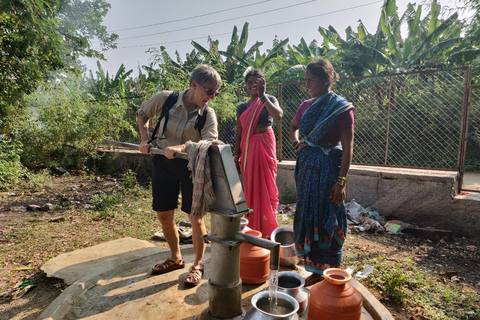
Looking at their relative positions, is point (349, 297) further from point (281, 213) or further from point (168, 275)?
point (281, 213)

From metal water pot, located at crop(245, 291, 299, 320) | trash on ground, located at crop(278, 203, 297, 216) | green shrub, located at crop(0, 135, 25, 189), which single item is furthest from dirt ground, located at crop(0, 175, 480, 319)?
metal water pot, located at crop(245, 291, 299, 320)

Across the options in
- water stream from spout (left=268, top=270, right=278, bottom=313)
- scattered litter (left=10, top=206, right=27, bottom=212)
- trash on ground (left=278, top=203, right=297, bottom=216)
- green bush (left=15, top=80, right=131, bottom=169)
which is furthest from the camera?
green bush (left=15, top=80, right=131, bottom=169)

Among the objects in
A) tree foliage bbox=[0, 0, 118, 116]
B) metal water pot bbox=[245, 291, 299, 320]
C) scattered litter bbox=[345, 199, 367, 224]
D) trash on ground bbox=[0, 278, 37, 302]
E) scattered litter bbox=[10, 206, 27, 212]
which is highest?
tree foliage bbox=[0, 0, 118, 116]

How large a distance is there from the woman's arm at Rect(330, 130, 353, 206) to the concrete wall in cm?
261

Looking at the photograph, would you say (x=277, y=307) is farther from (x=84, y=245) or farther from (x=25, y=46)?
(x=25, y=46)

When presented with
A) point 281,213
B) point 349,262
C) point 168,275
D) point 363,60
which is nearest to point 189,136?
point 168,275

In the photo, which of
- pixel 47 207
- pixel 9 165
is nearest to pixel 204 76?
pixel 47 207

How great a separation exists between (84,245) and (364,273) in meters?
3.22

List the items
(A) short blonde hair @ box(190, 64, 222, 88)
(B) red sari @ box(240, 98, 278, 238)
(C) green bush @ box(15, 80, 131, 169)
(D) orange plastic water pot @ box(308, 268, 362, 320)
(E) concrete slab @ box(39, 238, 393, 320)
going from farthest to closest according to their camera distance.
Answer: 1. (C) green bush @ box(15, 80, 131, 169)
2. (B) red sari @ box(240, 98, 278, 238)
3. (A) short blonde hair @ box(190, 64, 222, 88)
4. (E) concrete slab @ box(39, 238, 393, 320)
5. (D) orange plastic water pot @ box(308, 268, 362, 320)

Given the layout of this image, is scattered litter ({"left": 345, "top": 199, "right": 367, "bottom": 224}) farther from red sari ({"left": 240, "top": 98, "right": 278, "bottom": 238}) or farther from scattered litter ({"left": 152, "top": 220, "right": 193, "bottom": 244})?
scattered litter ({"left": 152, "top": 220, "right": 193, "bottom": 244})

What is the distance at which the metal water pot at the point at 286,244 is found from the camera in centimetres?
263

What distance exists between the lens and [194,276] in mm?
2449

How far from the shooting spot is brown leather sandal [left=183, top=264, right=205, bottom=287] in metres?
2.41

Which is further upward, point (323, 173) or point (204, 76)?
point (204, 76)
